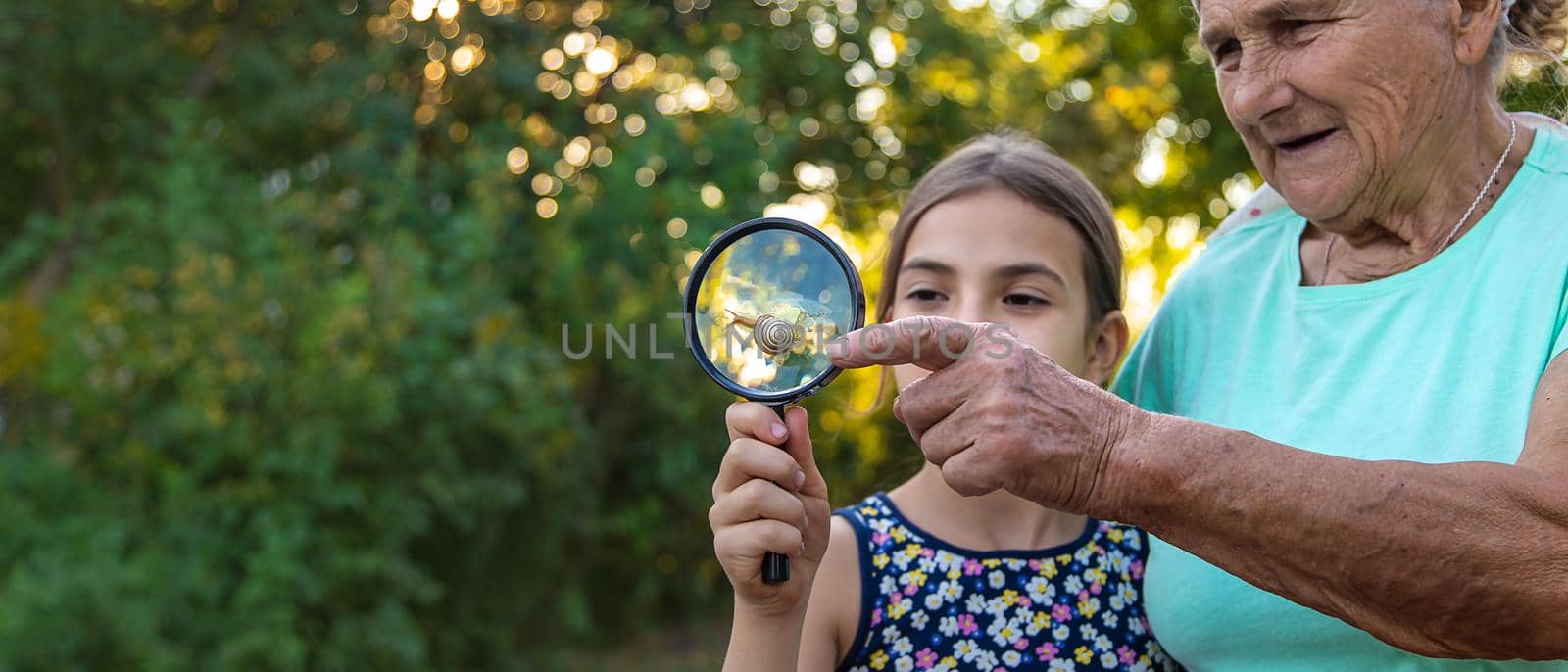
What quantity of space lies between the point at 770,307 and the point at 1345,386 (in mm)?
1060

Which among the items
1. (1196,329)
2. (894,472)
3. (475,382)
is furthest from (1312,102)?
(475,382)

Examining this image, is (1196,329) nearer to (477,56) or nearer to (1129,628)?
(1129,628)

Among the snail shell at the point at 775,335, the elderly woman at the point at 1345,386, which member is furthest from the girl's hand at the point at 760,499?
the elderly woman at the point at 1345,386

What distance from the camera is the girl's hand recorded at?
2221 millimetres

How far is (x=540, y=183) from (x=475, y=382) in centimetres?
104

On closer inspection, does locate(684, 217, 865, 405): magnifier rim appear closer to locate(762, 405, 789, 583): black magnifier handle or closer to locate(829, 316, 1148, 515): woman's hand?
locate(762, 405, 789, 583): black magnifier handle

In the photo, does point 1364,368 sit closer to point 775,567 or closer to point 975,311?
point 975,311

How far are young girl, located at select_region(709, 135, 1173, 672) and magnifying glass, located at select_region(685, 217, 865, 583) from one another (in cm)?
32

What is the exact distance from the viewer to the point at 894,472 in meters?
3.48

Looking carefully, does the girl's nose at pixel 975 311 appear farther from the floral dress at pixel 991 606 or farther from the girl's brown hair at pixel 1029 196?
the floral dress at pixel 991 606

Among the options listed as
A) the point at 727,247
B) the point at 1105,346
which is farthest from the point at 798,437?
the point at 1105,346

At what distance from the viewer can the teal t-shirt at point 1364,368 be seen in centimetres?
220

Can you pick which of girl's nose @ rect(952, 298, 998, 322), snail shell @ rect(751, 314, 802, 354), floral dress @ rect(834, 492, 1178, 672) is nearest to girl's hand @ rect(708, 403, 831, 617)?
snail shell @ rect(751, 314, 802, 354)

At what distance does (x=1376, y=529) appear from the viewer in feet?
6.27
